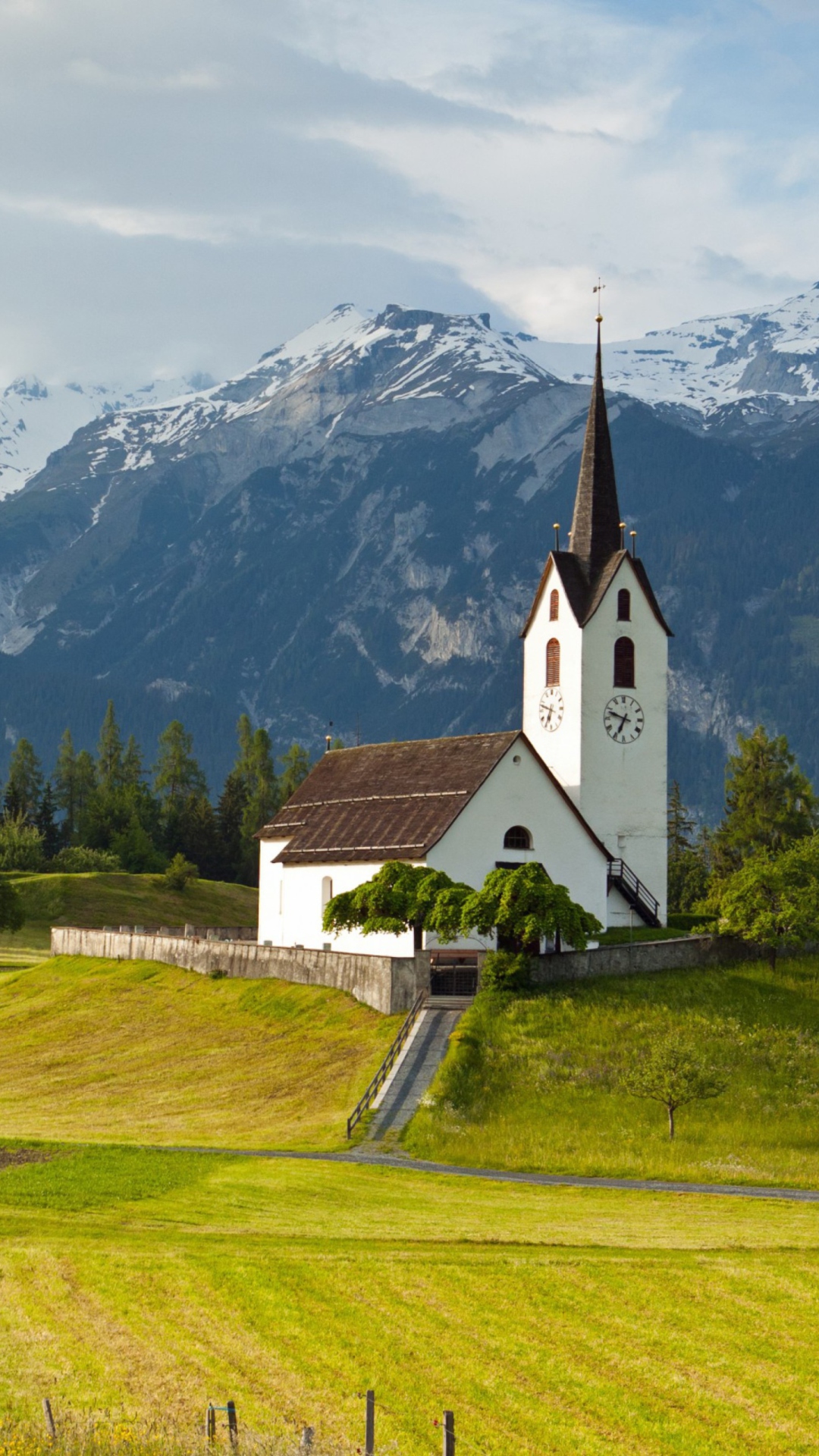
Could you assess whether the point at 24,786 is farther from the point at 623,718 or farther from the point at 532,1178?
the point at 532,1178

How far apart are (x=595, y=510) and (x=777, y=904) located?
23.2 meters

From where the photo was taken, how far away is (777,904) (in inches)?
2413

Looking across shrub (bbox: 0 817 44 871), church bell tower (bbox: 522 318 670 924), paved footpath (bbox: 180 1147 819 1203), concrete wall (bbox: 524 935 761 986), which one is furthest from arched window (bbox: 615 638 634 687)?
shrub (bbox: 0 817 44 871)

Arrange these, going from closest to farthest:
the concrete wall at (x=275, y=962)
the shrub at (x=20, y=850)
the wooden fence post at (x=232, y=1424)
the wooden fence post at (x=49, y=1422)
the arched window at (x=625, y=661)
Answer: the wooden fence post at (x=232, y=1424)
the wooden fence post at (x=49, y=1422)
the concrete wall at (x=275, y=962)
the arched window at (x=625, y=661)
the shrub at (x=20, y=850)

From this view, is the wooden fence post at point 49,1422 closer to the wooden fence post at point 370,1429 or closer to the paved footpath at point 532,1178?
the wooden fence post at point 370,1429

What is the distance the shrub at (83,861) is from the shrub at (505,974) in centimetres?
8119

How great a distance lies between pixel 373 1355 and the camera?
23.0 meters

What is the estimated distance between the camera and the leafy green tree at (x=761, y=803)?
376 ft

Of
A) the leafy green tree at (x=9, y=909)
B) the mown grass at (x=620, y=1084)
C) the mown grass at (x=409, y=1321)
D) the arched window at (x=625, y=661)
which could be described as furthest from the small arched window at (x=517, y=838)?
the leafy green tree at (x=9, y=909)

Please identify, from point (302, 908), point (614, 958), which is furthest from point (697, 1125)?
point (302, 908)

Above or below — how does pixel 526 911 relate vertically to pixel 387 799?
below

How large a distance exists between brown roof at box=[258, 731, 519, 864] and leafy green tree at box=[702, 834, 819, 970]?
10503 millimetres

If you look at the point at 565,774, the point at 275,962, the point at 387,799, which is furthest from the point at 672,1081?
the point at 565,774

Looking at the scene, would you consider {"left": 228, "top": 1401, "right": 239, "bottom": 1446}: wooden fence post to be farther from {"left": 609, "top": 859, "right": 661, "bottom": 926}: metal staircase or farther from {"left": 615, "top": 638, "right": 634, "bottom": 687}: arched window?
{"left": 615, "top": 638, "right": 634, "bottom": 687}: arched window
